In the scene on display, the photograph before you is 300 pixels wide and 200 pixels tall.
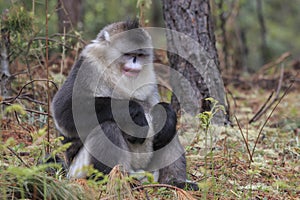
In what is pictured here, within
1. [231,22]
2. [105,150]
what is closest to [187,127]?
[105,150]

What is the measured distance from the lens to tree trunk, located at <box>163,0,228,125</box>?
5191 mm

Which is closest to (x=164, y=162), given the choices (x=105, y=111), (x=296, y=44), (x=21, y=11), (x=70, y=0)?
(x=105, y=111)

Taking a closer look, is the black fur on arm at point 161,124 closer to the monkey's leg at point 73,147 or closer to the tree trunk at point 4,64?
the monkey's leg at point 73,147

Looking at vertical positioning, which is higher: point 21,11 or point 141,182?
point 21,11

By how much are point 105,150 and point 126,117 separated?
334 millimetres

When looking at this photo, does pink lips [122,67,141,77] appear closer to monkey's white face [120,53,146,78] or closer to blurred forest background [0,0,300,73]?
monkey's white face [120,53,146,78]

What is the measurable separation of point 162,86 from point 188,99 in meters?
1.20

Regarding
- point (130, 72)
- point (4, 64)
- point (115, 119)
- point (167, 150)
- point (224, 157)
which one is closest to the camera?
point (115, 119)

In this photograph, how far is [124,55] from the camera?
4160mm

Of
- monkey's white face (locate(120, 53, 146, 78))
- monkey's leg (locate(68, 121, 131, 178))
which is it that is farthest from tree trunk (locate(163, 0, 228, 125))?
monkey's leg (locate(68, 121, 131, 178))

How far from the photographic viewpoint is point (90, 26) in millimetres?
11453

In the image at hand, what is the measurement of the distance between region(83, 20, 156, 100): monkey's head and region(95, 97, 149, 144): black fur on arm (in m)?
0.27

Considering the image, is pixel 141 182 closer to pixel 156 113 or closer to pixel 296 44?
pixel 156 113

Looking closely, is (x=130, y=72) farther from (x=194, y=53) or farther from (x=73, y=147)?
(x=194, y=53)
